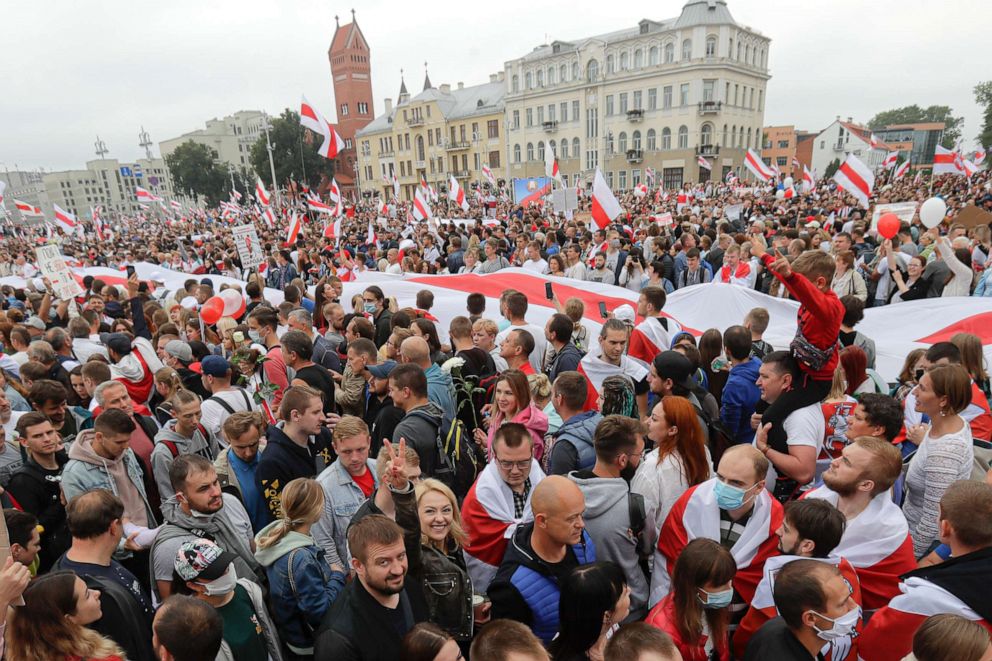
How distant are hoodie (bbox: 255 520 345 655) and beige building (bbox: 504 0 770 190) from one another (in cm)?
5586

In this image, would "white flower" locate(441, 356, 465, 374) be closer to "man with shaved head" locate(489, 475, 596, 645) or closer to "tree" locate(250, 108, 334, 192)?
"man with shaved head" locate(489, 475, 596, 645)

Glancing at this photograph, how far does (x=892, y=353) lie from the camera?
20.5 feet

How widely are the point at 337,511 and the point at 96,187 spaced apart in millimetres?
146069

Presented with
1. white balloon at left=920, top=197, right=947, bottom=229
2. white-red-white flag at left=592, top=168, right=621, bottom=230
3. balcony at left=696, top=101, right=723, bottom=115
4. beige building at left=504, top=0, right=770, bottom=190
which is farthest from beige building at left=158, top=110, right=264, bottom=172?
white balloon at left=920, top=197, right=947, bottom=229

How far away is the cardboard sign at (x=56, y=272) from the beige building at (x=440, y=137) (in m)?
59.3

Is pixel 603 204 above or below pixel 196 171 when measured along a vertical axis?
below

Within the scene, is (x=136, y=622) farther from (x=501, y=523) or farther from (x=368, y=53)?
(x=368, y=53)

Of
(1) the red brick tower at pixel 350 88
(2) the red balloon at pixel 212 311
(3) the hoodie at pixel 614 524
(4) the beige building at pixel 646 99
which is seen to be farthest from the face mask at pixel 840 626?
(1) the red brick tower at pixel 350 88

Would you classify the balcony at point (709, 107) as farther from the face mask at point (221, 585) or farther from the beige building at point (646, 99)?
the face mask at point (221, 585)

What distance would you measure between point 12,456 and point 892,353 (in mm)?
8492

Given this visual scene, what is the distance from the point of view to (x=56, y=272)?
928cm

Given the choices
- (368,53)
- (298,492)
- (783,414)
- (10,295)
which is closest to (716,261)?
(783,414)

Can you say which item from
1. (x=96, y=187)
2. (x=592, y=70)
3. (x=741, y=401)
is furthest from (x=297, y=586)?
(x=96, y=187)

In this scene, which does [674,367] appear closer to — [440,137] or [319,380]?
[319,380]
